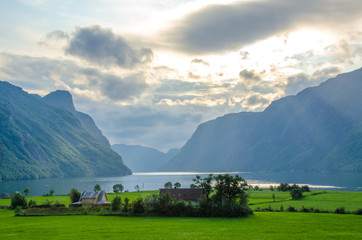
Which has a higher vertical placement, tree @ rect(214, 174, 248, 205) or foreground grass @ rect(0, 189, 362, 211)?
tree @ rect(214, 174, 248, 205)

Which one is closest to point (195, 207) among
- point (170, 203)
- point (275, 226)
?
point (170, 203)

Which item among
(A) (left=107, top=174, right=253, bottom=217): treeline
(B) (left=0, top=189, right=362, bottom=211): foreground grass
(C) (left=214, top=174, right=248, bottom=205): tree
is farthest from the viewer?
(B) (left=0, top=189, right=362, bottom=211): foreground grass

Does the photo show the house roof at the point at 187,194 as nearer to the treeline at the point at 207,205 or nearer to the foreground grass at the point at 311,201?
the foreground grass at the point at 311,201

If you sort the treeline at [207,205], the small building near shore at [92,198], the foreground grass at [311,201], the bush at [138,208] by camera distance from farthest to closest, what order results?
the small building near shore at [92,198] < the foreground grass at [311,201] < the bush at [138,208] < the treeline at [207,205]

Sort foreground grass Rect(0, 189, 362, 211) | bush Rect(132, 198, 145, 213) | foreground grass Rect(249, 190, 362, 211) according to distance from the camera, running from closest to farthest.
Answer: bush Rect(132, 198, 145, 213) < foreground grass Rect(249, 190, 362, 211) < foreground grass Rect(0, 189, 362, 211)

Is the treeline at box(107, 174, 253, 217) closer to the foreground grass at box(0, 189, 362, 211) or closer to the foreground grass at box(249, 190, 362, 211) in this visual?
the foreground grass at box(0, 189, 362, 211)

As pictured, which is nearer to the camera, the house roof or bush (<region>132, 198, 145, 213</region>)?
bush (<region>132, 198, 145, 213</region>)

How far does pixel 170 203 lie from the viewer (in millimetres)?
72500

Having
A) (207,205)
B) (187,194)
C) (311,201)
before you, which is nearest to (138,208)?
(207,205)

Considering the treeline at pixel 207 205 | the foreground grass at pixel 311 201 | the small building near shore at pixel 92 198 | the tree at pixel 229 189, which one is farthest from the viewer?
the small building near shore at pixel 92 198

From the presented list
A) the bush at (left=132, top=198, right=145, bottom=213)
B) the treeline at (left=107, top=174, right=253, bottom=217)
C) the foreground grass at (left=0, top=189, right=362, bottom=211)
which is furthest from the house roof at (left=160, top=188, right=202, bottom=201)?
the bush at (left=132, top=198, right=145, bottom=213)

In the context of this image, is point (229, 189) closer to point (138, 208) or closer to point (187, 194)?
point (138, 208)

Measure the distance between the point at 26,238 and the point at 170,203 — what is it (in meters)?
34.9

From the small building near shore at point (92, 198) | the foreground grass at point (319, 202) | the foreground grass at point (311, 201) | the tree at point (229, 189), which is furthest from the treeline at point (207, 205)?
the small building near shore at point (92, 198)
